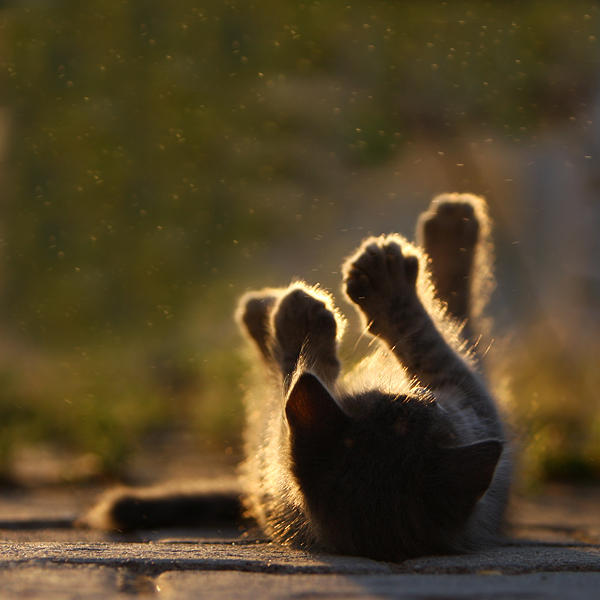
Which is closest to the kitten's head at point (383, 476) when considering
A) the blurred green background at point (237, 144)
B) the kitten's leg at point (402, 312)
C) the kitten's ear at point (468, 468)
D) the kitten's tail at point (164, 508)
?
the kitten's ear at point (468, 468)

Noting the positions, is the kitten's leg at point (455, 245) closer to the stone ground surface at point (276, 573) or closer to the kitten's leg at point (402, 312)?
the kitten's leg at point (402, 312)

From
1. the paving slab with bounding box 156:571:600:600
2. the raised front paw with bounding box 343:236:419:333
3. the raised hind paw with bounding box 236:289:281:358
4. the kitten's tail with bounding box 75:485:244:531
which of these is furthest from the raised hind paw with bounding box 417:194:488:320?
the paving slab with bounding box 156:571:600:600

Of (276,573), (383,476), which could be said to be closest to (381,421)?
(383,476)

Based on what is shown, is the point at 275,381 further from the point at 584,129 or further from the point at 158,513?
the point at 584,129

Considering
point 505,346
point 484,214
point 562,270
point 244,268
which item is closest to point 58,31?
point 244,268

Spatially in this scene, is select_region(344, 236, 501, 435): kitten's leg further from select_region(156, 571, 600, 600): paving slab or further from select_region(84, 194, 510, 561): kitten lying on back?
select_region(156, 571, 600, 600): paving slab

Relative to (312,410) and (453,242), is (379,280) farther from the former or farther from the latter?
(453,242)
